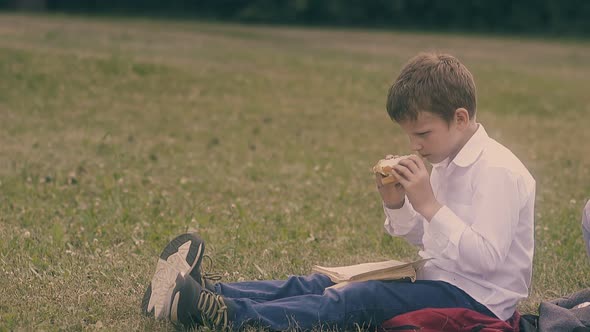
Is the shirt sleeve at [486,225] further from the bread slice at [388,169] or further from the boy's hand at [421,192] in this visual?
the bread slice at [388,169]

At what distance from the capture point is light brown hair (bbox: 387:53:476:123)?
12.2 ft

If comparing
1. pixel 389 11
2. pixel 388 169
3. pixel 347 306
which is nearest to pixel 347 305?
pixel 347 306

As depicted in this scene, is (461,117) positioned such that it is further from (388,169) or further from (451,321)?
(451,321)

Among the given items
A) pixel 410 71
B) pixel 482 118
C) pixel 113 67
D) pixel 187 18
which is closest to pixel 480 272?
pixel 410 71

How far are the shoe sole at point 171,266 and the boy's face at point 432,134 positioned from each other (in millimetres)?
1004

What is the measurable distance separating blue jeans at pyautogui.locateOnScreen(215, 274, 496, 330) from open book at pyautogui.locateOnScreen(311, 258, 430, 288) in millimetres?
31

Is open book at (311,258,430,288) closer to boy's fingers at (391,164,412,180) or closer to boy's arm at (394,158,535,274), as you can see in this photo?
boy's arm at (394,158,535,274)

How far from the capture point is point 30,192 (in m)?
6.80

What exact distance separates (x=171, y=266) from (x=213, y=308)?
0.85 ft

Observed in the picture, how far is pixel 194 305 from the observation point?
3.69m

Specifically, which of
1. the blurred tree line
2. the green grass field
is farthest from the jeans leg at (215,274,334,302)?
the blurred tree line

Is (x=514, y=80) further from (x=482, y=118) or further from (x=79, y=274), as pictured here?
(x=79, y=274)

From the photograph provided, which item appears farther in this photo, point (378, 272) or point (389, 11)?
point (389, 11)

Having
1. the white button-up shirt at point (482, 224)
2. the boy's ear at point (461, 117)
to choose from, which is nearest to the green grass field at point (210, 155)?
the white button-up shirt at point (482, 224)
